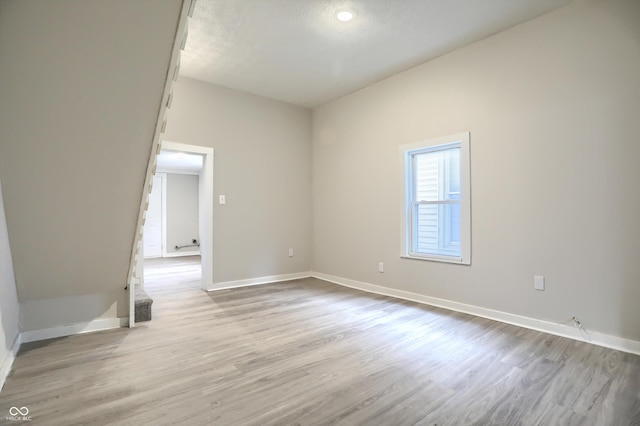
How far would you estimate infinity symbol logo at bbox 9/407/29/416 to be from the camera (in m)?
1.64

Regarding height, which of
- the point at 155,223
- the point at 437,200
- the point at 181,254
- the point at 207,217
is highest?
the point at 437,200

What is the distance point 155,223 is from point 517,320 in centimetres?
811

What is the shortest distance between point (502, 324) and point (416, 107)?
253 centimetres

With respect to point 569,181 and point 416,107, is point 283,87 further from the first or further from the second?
point 569,181

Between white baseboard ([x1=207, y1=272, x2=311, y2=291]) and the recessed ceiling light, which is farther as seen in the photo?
white baseboard ([x1=207, y1=272, x2=311, y2=291])

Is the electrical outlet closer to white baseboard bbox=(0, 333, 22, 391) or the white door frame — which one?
the white door frame

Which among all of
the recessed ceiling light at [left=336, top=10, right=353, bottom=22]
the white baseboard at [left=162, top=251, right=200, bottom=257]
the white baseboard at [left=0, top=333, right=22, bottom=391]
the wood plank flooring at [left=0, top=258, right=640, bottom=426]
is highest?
the recessed ceiling light at [left=336, top=10, right=353, bottom=22]

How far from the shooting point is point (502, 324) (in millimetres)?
2996

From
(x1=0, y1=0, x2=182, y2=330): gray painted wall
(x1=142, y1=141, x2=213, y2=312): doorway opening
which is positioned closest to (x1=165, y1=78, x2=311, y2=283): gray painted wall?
(x1=142, y1=141, x2=213, y2=312): doorway opening

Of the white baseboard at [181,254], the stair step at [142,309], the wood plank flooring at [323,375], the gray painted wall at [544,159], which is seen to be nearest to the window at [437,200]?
the gray painted wall at [544,159]

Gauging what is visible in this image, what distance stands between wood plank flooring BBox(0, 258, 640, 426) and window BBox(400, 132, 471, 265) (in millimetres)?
846

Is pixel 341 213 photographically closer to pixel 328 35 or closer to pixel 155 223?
pixel 328 35

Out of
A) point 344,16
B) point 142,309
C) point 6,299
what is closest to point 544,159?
point 344,16

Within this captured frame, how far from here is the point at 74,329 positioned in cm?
276
